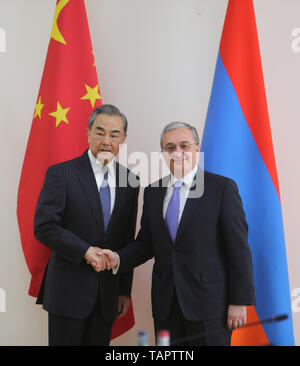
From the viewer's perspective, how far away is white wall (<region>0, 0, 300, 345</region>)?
245 cm

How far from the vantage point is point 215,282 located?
5.27 ft

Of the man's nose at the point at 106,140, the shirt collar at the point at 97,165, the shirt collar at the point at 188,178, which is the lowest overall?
the shirt collar at the point at 188,178

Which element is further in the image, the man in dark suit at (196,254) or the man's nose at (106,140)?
the man's nose at (106,140)

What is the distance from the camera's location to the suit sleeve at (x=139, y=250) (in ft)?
5.80

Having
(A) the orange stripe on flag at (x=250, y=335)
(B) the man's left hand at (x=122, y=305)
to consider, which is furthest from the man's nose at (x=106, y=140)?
(A) the orange stripe on flag at (x=250, y=335)

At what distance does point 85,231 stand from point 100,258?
152mm

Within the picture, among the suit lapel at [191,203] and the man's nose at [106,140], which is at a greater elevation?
the man's nose at [106,140]

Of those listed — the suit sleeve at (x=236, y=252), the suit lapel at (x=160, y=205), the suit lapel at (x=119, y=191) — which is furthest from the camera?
the suit lapel at (x=119, y=191)

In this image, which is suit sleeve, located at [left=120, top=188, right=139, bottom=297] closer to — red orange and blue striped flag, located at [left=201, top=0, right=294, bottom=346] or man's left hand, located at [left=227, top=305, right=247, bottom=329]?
red orange and blue striped flag, located at [left=201, top=0, right=294, bottom=346]

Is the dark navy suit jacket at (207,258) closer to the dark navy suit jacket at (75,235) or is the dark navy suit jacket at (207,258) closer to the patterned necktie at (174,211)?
the patterned necktie at (174,211)

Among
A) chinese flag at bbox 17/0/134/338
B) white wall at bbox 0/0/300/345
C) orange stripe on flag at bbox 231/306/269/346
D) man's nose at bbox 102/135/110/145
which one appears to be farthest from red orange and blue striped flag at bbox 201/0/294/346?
chinese flag at bbox 17/0/134/338

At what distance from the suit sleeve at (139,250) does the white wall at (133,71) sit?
678mm

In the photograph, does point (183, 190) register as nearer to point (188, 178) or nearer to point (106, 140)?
point (188, 178)

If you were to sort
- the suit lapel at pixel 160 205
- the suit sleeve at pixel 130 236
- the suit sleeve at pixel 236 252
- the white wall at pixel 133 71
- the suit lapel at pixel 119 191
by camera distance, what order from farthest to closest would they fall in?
1. the white wall at pixel 133 71
2. the suit sleeve at pixel 130 236
3. the suit lapel at pixel 119 191
4. the suit lapel at pixel 160 205
5. the suit sleeve at pixel 236 252
